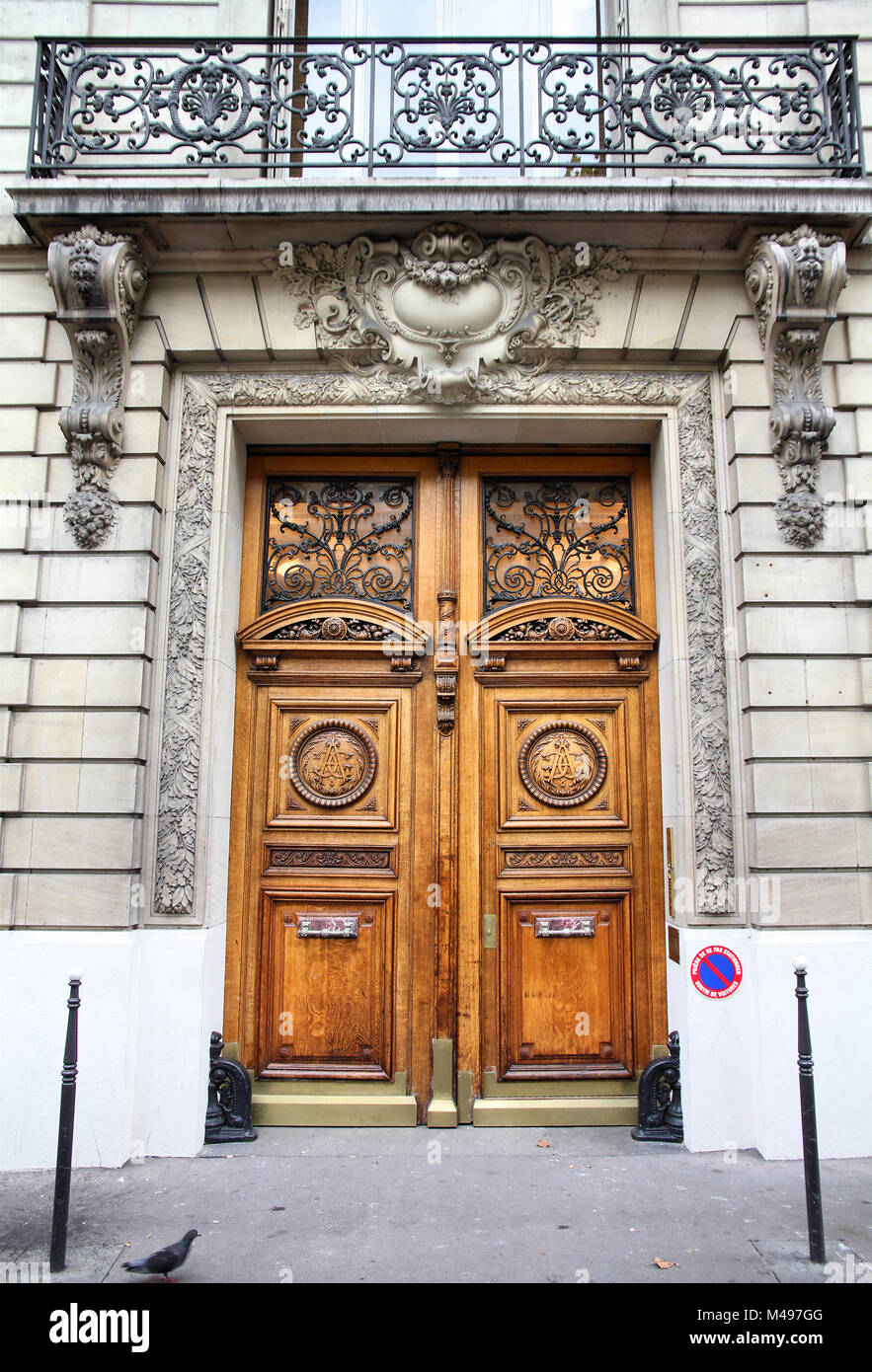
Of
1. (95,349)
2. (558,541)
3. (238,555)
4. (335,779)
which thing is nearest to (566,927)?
(335,779)

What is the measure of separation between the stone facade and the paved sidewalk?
369 mm

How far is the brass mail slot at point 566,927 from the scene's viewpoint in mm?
6008

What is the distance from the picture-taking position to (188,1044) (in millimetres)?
5449

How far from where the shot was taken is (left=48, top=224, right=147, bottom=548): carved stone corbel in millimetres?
5641

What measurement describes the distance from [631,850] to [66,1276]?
13.3 feet

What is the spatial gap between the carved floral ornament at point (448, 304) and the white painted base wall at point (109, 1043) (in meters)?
4.17

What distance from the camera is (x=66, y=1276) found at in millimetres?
3955

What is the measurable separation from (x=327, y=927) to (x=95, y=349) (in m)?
4.22

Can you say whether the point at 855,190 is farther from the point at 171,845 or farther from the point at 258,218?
the point at 171,845

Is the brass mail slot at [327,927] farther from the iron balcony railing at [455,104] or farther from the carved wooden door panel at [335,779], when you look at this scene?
the iron balcony railing at [455,104]

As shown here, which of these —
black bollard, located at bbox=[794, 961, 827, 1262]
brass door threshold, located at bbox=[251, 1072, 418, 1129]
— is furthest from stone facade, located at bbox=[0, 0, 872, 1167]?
black bollard, located at bbox=[794, 961, 827, 1262]

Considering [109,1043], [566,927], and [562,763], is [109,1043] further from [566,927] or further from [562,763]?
[562,763]

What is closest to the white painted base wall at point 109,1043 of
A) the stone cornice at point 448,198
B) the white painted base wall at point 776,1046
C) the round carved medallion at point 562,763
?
the round carved medallion at point 562,763

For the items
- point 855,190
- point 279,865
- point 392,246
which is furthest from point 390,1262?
point 855,190
